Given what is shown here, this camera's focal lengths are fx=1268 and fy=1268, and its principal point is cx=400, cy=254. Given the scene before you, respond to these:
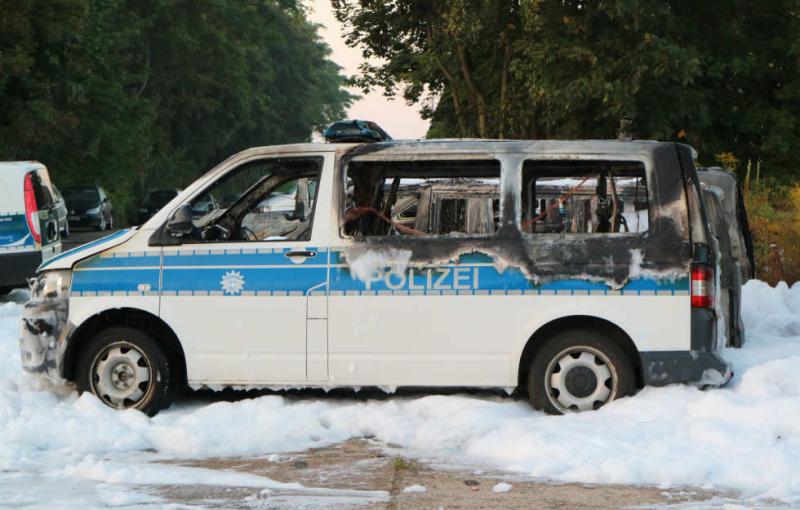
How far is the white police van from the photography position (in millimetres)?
15539

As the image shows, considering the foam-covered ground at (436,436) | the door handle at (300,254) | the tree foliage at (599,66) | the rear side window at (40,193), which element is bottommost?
the foam-covered ground at (436,436)

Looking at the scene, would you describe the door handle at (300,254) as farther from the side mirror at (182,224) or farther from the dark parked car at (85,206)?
the dark parked car at (85,206)

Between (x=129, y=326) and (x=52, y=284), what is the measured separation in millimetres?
608

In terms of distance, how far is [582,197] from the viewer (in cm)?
861

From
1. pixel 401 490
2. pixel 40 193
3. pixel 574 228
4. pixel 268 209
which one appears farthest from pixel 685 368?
pixel 40 193

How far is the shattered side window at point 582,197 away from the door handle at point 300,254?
1.40 meters

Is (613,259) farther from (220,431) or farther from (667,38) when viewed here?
(667,38)

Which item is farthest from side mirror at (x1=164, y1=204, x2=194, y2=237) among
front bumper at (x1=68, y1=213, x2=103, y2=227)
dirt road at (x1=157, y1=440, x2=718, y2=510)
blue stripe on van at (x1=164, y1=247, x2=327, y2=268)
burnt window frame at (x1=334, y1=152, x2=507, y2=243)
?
front bumper at (x1=68, y1=213, x2=103, y2=227)

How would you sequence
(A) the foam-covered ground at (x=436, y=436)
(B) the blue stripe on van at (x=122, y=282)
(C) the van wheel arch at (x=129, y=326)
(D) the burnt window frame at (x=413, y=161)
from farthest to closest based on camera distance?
1. (C) the van wheel arch at (x=129, y=326)
2. (B) the blue stripe on van at (x=122, y=282)
3. (D) the burnt window frame at (x=413, y=161)
4. (A) the foam-covered ground at (x=436, y=436)

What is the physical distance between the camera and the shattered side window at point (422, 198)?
28.2 ft

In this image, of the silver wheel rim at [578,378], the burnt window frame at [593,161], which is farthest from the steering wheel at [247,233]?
the silver wheel rim at [578,378]

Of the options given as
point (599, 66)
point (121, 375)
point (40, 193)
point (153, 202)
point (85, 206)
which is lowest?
point (121, 375)

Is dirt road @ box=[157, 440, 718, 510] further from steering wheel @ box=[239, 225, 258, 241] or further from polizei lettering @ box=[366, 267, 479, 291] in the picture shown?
steering wheel @ box=[239, 225, 258, 241]

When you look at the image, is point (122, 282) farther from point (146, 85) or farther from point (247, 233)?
point (146, 85)
